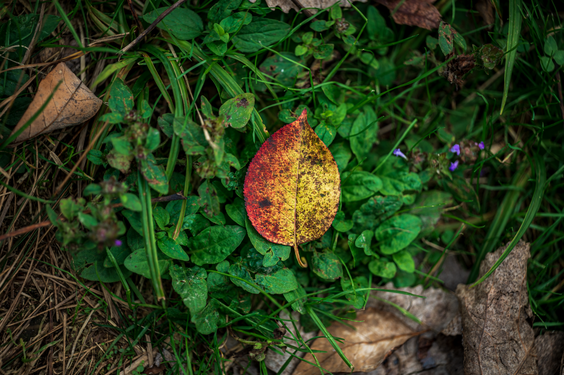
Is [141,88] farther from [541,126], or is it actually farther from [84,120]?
[541,126]

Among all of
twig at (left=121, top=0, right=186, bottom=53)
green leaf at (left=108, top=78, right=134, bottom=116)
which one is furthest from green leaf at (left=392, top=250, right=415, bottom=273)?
twig at (left=121, top=0, right=186, bottom=53)

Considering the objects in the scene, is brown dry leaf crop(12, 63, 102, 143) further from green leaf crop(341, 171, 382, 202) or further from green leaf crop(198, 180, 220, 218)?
green leaf crop(341, 171, 382, 202)

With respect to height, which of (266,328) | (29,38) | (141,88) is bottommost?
(266,328)

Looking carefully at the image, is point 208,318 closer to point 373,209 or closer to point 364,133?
point 373,209

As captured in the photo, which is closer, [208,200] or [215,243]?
[208,200]

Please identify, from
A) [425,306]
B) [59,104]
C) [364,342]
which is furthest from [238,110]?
[425,306]

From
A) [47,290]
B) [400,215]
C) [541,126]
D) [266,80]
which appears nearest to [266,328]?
[400,215]

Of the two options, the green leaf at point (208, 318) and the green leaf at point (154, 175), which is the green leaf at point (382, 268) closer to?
the green leaf at point (208, 318)
